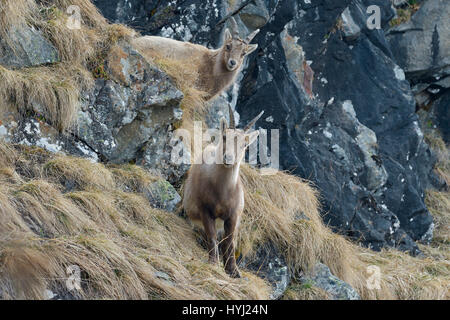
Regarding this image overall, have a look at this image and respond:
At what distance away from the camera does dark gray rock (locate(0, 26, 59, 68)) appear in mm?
8508

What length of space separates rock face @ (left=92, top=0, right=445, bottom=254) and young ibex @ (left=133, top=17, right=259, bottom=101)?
49 cm

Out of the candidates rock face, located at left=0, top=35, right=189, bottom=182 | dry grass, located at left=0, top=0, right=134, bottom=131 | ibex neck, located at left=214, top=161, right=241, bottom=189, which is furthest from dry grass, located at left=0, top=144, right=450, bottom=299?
ibex neck, located at left=214, top=161, right=241, bottom=189

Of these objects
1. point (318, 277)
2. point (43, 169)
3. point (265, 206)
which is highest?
point (43, 169)

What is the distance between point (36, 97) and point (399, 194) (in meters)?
7.26

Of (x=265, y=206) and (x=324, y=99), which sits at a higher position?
(x=324, y=99)

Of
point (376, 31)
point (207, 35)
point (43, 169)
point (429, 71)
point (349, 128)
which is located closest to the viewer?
point (43, 169)

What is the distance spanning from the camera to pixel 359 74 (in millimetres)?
12875

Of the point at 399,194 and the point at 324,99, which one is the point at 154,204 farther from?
the point at 399,194

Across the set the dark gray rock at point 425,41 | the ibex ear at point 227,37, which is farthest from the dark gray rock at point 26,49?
the dark gray rock at point 425,41

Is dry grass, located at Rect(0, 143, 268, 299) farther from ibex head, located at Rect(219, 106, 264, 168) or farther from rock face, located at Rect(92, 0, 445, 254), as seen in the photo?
rock face, located at Rect(92, 0, 445, 254)

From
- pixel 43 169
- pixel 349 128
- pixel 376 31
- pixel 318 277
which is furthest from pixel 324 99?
pixel 43 169

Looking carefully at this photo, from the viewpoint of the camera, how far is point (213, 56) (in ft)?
35.7

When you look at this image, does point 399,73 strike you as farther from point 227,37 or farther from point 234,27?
point 227,37

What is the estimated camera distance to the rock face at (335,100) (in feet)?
36.7
